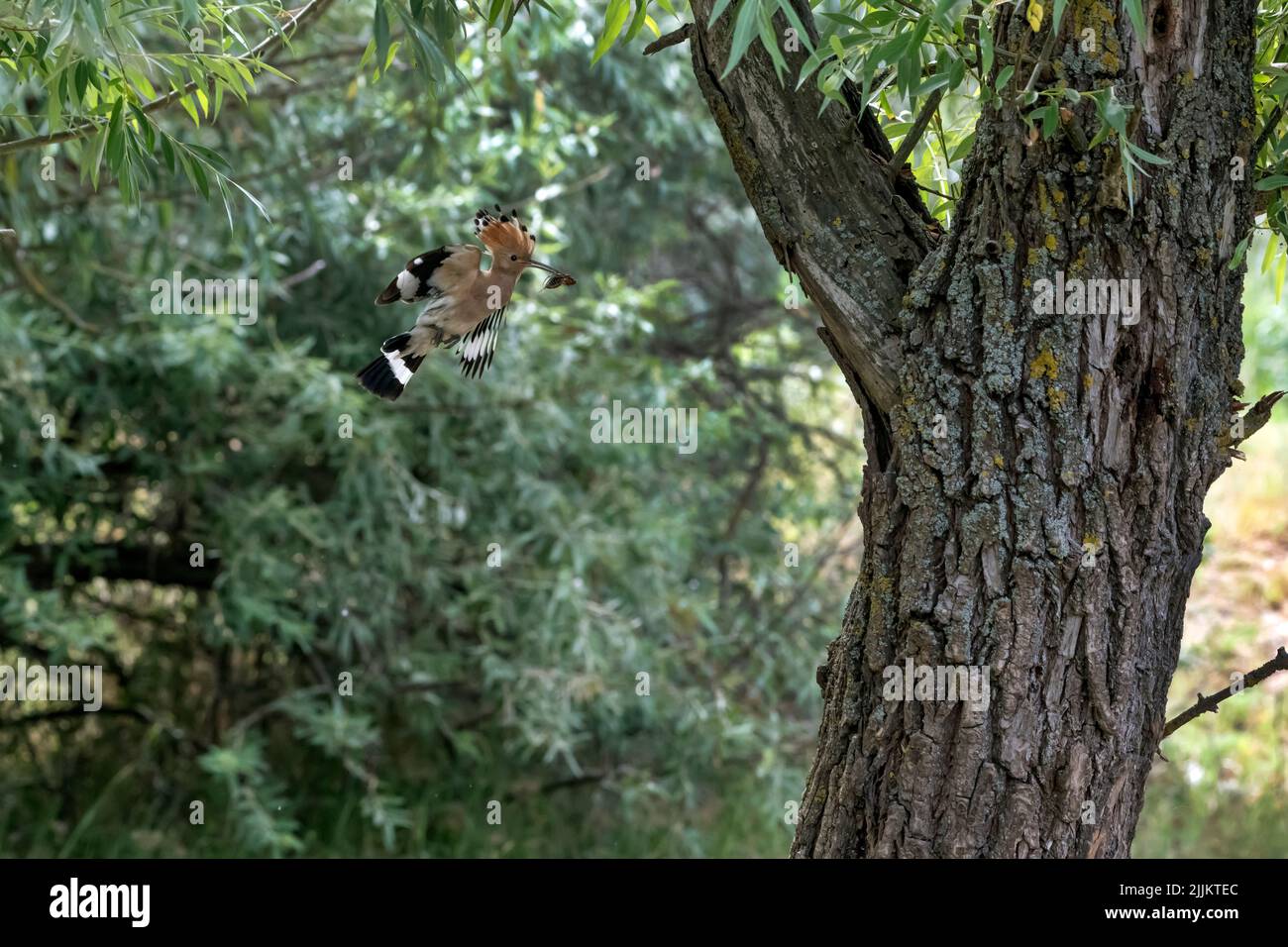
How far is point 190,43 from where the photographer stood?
1.83 m

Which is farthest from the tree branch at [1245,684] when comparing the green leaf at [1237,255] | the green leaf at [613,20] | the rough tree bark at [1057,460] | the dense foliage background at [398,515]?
the dense foliage background at [398,515]

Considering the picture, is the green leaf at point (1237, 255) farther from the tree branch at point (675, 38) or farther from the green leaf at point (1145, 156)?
the tree branch at point (675, 38)

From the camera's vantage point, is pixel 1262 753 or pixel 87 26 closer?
pixel 87 26

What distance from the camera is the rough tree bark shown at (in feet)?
5.19

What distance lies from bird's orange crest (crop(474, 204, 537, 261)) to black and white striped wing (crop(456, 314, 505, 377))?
0.12 meters

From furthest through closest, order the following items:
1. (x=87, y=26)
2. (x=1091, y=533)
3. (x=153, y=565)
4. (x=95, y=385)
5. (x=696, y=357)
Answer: (x=696, y=357)
(x=153, y=565)
(x=95, y=385)
(x=1091, y=533)
(x=87, y=26)

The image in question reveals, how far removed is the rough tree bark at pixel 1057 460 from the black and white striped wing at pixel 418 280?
1.87 ft

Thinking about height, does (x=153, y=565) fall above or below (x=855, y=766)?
above

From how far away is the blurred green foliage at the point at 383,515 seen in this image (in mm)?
4109

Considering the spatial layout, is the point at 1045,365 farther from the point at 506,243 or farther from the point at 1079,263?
the point at 506,243

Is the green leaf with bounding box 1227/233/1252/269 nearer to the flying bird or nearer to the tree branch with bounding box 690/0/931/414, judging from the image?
the tree branch with bounding box 690/0/931/414
